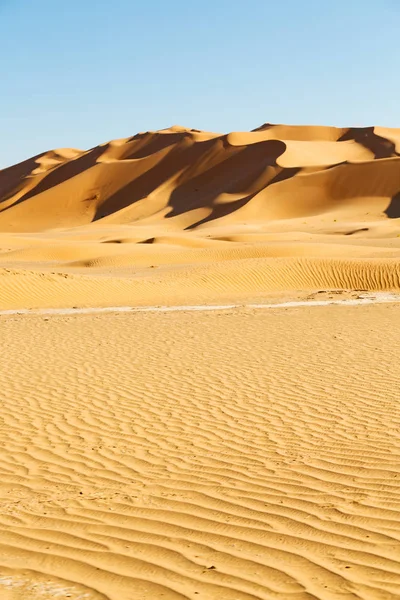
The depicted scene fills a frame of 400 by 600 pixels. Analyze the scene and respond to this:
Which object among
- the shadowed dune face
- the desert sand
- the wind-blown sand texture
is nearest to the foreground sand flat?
the desert sand

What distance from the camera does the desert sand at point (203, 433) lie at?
426 centimetres

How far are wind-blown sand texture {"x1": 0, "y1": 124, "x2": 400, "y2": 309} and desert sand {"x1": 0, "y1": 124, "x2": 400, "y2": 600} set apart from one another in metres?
0.22

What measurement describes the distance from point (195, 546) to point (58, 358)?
8000 mm

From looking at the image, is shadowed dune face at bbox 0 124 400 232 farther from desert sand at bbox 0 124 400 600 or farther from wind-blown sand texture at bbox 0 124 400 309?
desert sand at bbox 0 124 400 600

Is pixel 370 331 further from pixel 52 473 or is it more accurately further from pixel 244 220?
pixel 244 220

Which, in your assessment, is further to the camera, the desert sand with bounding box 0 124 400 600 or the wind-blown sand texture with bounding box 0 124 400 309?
the wind-blown sand texture with bounding box 0 124 400 309

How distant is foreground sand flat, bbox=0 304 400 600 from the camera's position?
415 cm

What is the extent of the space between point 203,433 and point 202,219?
2233 inches

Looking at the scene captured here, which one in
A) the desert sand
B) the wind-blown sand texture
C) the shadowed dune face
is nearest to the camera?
the desert sand

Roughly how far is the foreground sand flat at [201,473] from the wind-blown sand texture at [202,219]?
37.4 ft

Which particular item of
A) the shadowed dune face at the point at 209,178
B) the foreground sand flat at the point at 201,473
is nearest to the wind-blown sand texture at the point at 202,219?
the shadowed dune face at the point at 209,178

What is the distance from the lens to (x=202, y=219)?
6372 cm

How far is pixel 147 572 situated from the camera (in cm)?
420

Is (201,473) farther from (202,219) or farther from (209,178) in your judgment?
(209,178)
